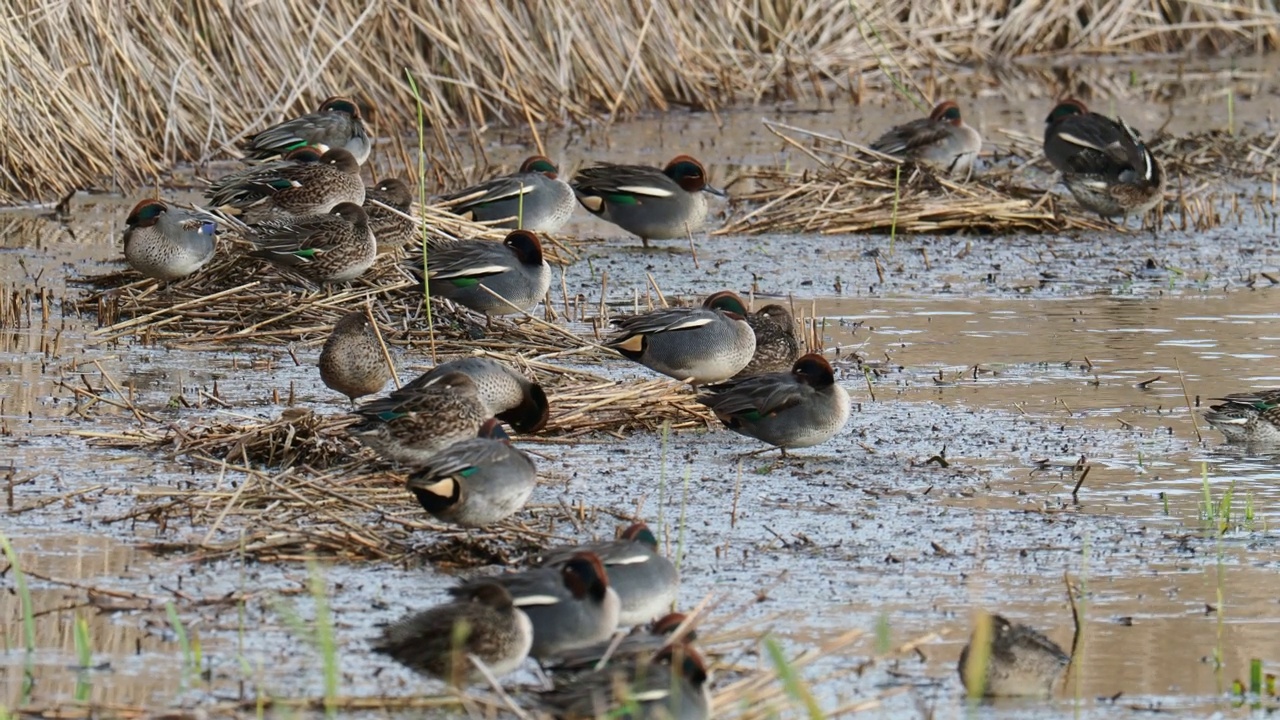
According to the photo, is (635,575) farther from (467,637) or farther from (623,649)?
(467,637)

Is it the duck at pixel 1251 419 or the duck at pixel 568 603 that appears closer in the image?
the duck at pixel 568 603

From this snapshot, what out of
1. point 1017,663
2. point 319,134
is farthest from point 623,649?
point 319,134

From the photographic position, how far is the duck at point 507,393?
7.32 meters

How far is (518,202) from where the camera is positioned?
1167 centimetres

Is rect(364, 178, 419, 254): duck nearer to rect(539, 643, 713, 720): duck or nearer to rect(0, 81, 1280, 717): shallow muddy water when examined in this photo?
rect(0, 81, 1280, 717): shallow muddy water

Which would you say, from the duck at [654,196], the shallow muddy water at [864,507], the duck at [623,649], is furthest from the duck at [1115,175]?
the duck at [623,649]

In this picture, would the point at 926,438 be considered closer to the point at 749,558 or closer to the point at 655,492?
the point at 655,492

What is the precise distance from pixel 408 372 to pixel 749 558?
10.2 feet

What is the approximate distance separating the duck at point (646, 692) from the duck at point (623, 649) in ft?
0.30

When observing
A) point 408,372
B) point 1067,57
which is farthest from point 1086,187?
point 1067,57

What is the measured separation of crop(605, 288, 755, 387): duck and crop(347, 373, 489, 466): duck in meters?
1.74

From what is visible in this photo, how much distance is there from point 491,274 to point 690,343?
1.55 metres

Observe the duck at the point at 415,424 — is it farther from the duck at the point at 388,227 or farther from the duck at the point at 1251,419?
the duck at the point at 388,227

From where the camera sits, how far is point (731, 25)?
1781cm
